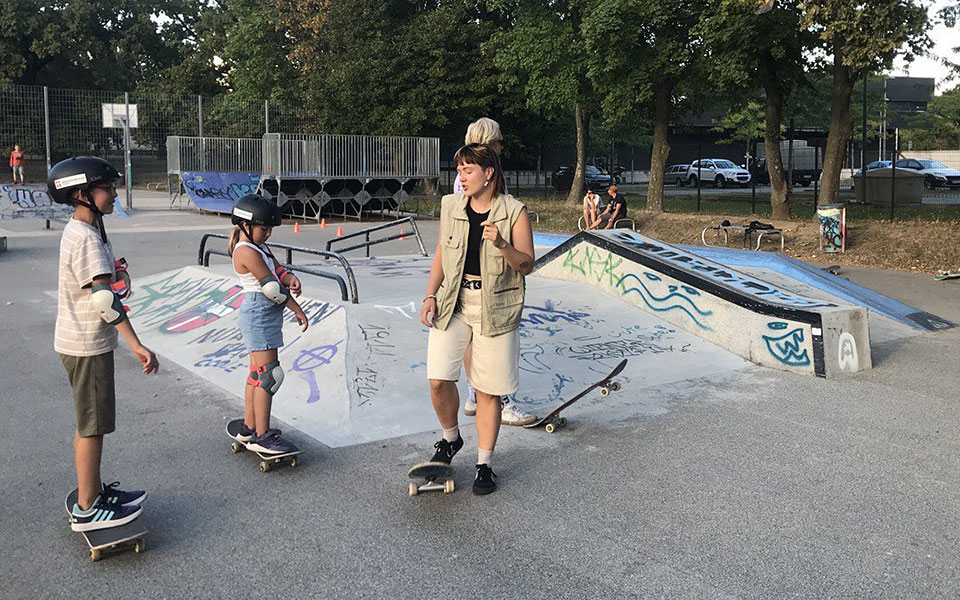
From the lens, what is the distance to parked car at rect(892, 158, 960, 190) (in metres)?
39.2

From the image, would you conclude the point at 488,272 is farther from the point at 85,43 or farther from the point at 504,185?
the point at 85,43

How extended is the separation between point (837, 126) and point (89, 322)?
17959 mm

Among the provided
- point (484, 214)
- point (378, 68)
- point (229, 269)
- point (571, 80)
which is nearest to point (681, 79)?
point (571, 80)

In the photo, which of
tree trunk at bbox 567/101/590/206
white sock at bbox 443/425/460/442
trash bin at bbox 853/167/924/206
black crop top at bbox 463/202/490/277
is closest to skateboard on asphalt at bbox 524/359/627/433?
white sock at bbox 443/425/460/442

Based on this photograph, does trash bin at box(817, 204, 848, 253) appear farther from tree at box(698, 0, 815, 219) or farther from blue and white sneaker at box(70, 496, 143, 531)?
blue and white sneaker at box(70, 496, 143, 531)

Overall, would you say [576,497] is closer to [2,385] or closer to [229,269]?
[2,385]

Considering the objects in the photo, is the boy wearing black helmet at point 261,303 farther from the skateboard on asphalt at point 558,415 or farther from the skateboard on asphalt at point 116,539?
the skateboard on asphalt at point 558,415

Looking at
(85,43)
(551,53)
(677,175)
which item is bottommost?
(677,175)

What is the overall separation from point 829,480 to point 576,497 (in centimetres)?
150

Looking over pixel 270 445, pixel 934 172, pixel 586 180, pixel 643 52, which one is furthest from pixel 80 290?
pixel 934 172

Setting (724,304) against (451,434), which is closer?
(451,434)

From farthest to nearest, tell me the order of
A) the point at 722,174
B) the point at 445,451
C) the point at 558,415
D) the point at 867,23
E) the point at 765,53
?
the point at 722,174, the point at 765,53, the point at 867,23, the point at 558,415, the point at 445,451

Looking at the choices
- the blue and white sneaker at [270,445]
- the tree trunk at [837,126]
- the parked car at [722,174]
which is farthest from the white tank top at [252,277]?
the parked car at [722,174]

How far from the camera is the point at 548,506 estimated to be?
4395 millimetres
